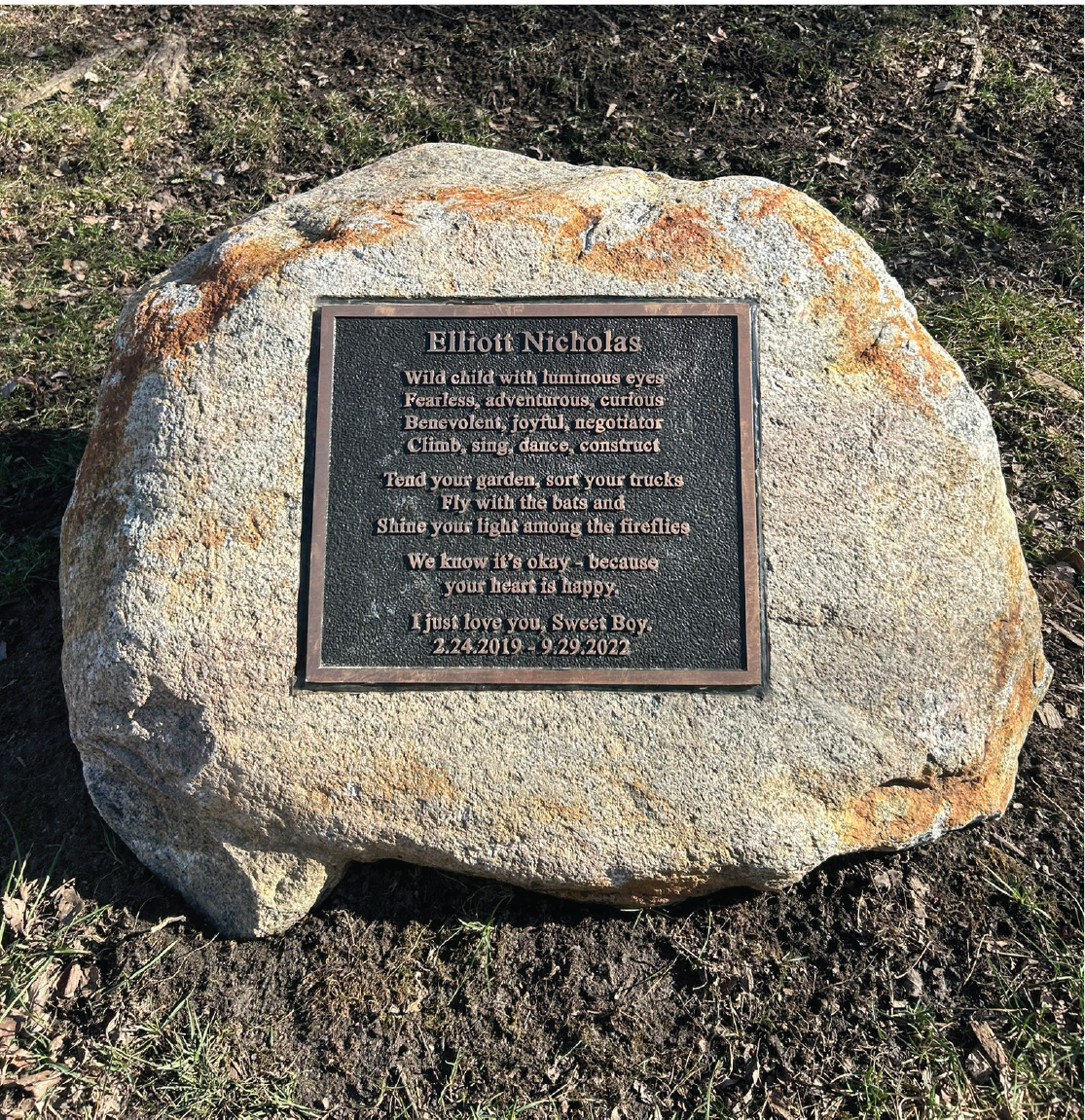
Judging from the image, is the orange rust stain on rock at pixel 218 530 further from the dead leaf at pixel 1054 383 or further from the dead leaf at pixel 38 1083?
the dead leaf at pixel 1054 383

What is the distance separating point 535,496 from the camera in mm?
3014

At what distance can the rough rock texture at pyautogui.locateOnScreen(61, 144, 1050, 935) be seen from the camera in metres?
2.72

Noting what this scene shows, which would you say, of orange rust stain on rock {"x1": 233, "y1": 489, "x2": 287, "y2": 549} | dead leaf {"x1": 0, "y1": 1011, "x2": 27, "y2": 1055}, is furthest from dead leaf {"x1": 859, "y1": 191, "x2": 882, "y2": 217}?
dead leaf {"x1": 0, "y1": 1011, "x2": 27, "y2": 1055}

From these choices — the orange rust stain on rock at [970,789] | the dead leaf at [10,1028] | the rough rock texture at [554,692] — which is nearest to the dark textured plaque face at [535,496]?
the rough rock texture at [554,692]

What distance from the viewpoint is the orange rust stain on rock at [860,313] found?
10.0 ft

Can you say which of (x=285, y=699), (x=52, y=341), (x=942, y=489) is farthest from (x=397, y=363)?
(x=52, y=341)

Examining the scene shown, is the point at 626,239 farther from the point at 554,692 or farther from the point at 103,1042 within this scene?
the point at 103,1042

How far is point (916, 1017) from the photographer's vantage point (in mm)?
2873

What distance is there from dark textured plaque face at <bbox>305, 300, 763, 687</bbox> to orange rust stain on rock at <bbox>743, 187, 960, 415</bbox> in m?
0.33

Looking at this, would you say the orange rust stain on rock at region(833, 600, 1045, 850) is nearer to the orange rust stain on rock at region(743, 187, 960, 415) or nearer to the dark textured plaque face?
the dark textured plaque face

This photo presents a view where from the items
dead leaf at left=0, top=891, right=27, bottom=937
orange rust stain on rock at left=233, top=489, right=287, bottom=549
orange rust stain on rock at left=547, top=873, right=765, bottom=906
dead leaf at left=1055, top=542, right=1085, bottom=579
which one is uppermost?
orange rust stain on rock at left=233, top=489, right=287, bottom=549

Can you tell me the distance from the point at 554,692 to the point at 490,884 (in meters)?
0.76

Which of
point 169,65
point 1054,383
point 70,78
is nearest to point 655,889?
point 1054,383

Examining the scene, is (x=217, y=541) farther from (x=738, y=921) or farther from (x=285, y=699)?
(x=738, y=921)
